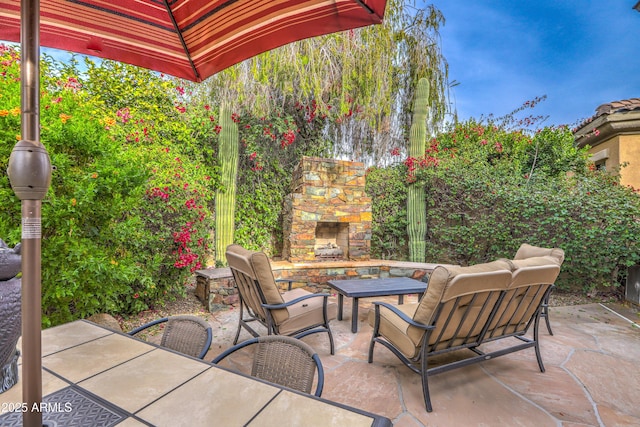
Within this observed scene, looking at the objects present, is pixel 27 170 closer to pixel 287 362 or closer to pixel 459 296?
pixel 287 362

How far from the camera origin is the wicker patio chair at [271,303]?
2.33 meters

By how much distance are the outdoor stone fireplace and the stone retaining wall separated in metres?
0.31

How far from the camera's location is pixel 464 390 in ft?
6.72

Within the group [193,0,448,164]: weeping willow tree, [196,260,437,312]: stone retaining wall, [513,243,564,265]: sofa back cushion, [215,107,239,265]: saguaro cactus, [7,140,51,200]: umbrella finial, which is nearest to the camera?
[7,140,51,200]: umbrella finial

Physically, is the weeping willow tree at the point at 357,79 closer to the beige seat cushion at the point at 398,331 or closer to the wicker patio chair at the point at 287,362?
the beige seat cushion at the point at 398,331

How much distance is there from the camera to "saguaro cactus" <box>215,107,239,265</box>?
4660mm

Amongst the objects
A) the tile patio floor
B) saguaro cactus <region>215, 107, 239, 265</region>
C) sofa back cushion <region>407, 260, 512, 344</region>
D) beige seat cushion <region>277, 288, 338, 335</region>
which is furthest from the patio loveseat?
saguaro cactus <region>215, 107, 239, 265</region>

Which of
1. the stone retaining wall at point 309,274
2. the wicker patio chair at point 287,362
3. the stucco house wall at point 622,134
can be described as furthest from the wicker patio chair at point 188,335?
the stucco house wall at point 622,134

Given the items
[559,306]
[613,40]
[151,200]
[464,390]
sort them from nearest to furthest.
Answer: [464,390] → [151,200] → [559,306] → [613,40]

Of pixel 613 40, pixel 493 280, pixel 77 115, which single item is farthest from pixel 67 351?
pixel 613 40

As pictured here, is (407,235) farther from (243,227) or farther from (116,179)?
(116,179)

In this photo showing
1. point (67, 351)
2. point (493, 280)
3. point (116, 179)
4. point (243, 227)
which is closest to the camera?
point (67, 351)

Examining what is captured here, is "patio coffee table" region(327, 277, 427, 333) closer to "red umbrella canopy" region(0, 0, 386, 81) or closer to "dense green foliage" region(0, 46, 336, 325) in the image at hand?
"dense green foliage" region(0, 46, 336, 325)

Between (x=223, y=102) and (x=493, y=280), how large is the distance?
4.31 meters
